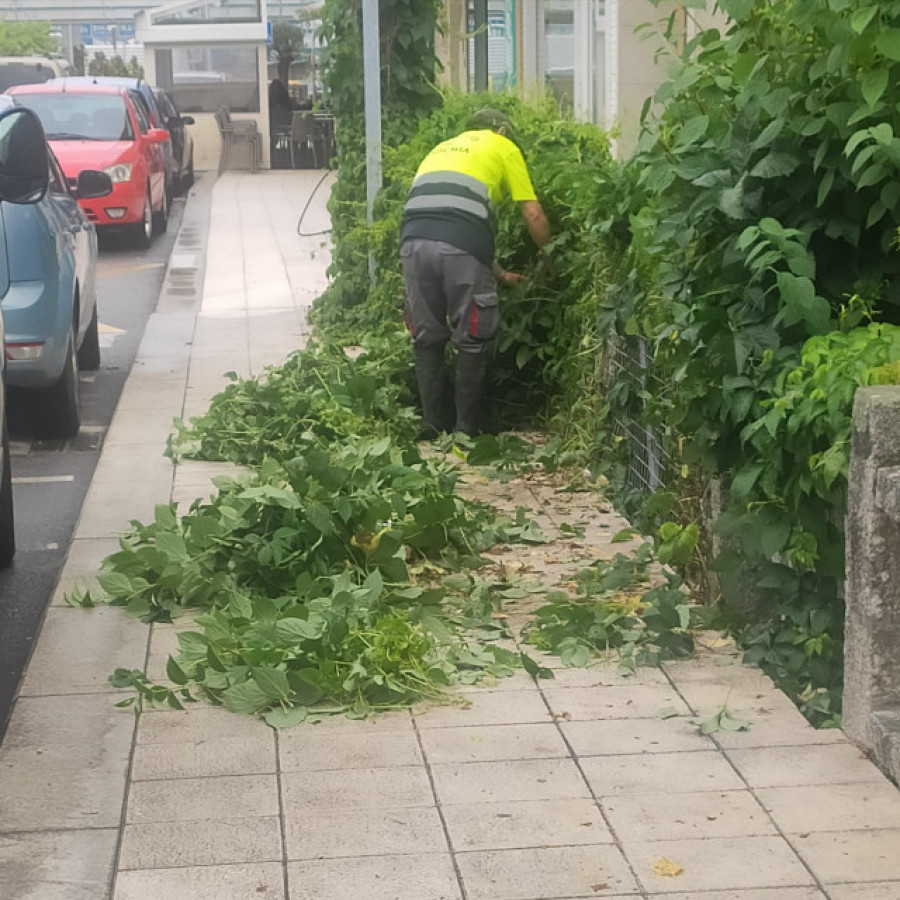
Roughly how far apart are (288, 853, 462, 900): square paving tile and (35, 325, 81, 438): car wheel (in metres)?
6.37

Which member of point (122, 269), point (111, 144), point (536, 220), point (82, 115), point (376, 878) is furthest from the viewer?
point (82, 115)

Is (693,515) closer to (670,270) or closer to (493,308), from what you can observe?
(670,270)

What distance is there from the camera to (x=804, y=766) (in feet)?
15.5

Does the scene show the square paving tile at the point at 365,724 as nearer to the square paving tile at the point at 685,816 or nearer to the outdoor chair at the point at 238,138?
the square paving tile at the point at 685,816

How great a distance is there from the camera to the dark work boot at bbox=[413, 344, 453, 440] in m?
9.48

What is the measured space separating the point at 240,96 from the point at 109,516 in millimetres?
36543

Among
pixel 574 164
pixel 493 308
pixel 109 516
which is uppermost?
pixel 574 164

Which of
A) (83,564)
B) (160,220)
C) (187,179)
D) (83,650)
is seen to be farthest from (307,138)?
(83,650)

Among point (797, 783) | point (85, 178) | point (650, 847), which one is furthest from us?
point (85, 178)

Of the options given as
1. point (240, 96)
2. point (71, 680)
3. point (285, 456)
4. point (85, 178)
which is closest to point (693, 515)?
point (71, 680)

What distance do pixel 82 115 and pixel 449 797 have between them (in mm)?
19959

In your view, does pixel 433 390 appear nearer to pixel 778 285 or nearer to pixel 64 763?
pixel 778 285

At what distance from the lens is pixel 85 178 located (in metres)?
12.6

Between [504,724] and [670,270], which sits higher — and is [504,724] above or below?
below
